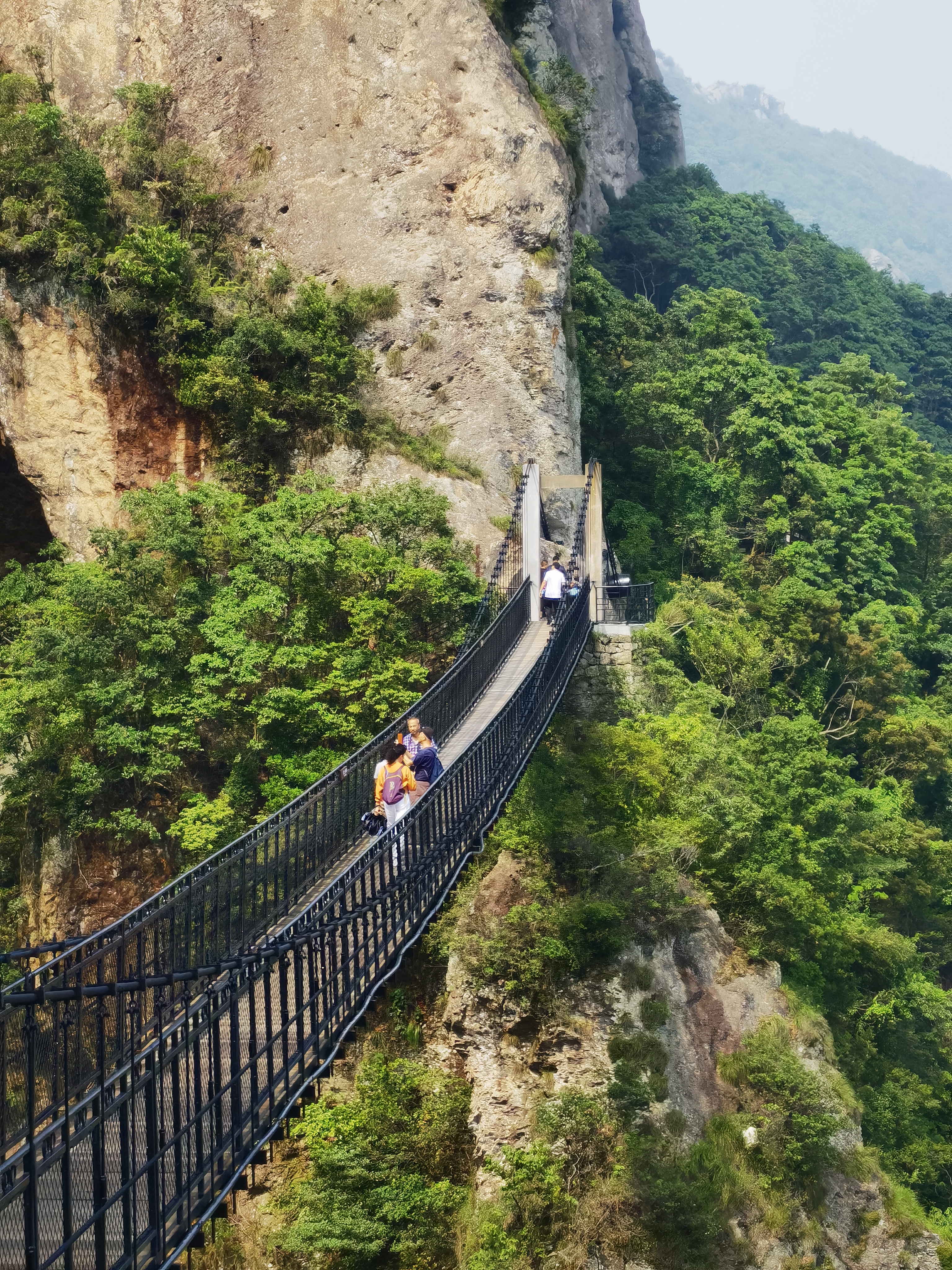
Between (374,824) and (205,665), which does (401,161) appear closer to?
(205,665)

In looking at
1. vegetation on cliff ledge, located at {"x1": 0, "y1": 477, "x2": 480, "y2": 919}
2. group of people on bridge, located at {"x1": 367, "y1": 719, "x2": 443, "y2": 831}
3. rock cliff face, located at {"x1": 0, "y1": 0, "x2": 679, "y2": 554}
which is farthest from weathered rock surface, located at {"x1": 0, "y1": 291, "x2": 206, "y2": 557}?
group of people on bridge, located at {"x1": 367, "y1": 719, "x2": 443, "y2": 831}

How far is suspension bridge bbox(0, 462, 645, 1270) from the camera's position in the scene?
A: 17.1 ft

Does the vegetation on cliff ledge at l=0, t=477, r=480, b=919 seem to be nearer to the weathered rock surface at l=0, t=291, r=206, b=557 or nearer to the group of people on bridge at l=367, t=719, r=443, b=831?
the weathered rock surface at l=0, t=291, r=206, b=557

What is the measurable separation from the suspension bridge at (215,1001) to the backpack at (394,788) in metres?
0.47

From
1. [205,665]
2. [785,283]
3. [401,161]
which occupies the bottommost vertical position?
[205,665]

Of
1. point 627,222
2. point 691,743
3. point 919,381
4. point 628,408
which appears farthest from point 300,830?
point 919,381

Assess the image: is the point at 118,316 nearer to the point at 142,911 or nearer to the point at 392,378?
the point at 392,378

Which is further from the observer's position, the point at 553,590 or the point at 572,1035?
the point at 553,590

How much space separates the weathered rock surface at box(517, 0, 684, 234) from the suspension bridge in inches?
1314

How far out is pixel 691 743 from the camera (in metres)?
18.3

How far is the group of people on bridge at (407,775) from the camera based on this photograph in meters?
10.6

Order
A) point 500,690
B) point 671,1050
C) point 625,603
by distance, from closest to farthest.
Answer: point 500,690 → point 671,1050 → point 625,603

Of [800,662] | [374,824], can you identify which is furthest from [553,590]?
[800,662]

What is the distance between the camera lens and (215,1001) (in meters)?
6.50
